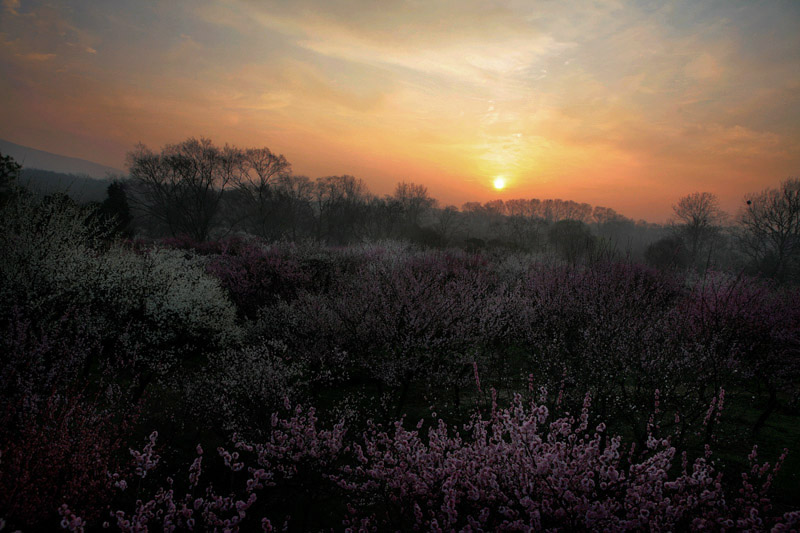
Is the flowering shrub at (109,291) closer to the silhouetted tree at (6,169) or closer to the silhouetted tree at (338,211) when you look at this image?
the silhouetted tree at (6,169)

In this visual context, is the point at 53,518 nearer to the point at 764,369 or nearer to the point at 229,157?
the point at 764,369

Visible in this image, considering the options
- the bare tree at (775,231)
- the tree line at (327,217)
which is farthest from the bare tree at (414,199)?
the bare tree at (775,231)

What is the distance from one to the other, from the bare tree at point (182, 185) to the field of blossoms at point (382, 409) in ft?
90.4

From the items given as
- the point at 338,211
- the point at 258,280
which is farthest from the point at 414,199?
the point at 258,280

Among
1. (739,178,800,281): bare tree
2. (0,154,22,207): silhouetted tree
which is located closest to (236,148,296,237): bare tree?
(0,154,22,207): silhouetted tree

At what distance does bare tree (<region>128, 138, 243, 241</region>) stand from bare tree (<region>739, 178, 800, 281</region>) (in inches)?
1918

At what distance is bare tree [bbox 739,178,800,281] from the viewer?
29500 millimetres

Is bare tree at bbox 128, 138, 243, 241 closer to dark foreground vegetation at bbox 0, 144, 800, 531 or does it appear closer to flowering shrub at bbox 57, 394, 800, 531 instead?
dark foreground vegetation at bbox 0, 144, 800, 531

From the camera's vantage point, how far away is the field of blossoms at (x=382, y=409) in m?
3.17

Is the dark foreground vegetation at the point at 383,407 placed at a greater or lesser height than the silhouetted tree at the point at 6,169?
lesser

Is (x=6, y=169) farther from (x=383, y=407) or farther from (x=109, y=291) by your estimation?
(x=383, y=407)

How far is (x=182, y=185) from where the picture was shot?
119ft

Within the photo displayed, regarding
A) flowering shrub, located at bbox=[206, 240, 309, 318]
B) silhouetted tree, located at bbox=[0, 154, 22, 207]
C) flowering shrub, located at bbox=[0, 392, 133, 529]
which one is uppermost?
silhouetted tree, located at bbox=[0, 154, 22, 207]

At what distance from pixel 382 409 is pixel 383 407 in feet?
1.49
